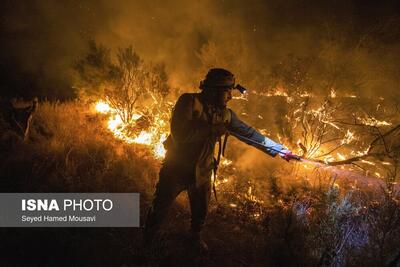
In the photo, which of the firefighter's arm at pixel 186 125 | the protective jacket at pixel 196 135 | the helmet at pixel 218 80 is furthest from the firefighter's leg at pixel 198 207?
the helmet at pixel 218 80

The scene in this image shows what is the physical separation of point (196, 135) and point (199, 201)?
906 millimetres

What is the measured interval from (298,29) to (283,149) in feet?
33.6

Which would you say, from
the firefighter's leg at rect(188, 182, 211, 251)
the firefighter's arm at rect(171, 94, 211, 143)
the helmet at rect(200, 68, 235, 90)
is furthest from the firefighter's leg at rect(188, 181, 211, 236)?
the helmet at rect(200, 68, 235, 90)

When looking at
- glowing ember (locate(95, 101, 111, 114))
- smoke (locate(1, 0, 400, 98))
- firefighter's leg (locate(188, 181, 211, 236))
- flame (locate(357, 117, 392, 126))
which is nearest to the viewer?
firefighter's leg (locate(188, 181, 211, 236))

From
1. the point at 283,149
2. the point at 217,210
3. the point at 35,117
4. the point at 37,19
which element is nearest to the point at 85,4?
the point at 37,19

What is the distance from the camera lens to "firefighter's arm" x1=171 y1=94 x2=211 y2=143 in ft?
11.2

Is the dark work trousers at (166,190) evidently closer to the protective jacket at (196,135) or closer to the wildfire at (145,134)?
the protective jacket at (196,135)

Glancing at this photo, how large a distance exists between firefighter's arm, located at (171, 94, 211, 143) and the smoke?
22.3 feet

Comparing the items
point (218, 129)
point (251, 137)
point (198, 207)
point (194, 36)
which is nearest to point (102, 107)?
point (194, 36)

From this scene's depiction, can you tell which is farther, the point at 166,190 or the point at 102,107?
the point at 102,107

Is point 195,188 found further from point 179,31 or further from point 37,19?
point 37,19

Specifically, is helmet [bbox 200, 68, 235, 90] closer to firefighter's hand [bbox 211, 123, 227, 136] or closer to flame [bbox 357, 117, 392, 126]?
firefighter's hand [bbox 211, 123, 227, 136]

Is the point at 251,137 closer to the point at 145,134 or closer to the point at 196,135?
the point at 196,135

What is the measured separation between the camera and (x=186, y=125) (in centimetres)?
348
